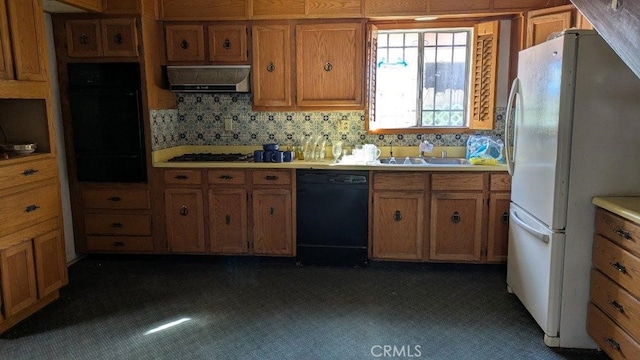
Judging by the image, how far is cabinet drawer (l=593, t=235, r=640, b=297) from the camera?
2.01m

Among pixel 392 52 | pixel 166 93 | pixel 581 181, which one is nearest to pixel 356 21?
pixel 392 52

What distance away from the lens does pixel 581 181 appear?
235 cm

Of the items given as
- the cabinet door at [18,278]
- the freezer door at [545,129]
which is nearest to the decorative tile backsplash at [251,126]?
the freezer door at [545,129]

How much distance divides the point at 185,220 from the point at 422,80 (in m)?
2.40

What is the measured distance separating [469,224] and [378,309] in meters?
1.10

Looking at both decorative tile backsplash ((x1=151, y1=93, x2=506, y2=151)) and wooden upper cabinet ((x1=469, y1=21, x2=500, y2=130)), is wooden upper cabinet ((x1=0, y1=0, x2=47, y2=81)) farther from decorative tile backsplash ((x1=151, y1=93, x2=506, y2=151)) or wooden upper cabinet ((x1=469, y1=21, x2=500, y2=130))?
wooden upper cabinet ((x1=469, y1=21, x2=500, y2=130))

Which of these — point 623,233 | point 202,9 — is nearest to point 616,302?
point 623,233

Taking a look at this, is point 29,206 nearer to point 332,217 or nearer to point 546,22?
point 332,217

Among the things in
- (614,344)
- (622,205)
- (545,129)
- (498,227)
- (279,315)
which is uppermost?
(545,129)

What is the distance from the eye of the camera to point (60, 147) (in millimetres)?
3787

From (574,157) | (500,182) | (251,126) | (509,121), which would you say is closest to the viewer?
(574,157)

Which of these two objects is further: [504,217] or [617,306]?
[504,217]

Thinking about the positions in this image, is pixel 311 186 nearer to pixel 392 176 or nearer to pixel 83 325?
pixel 392 176

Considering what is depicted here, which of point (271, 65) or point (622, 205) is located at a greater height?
point (271, 65)
